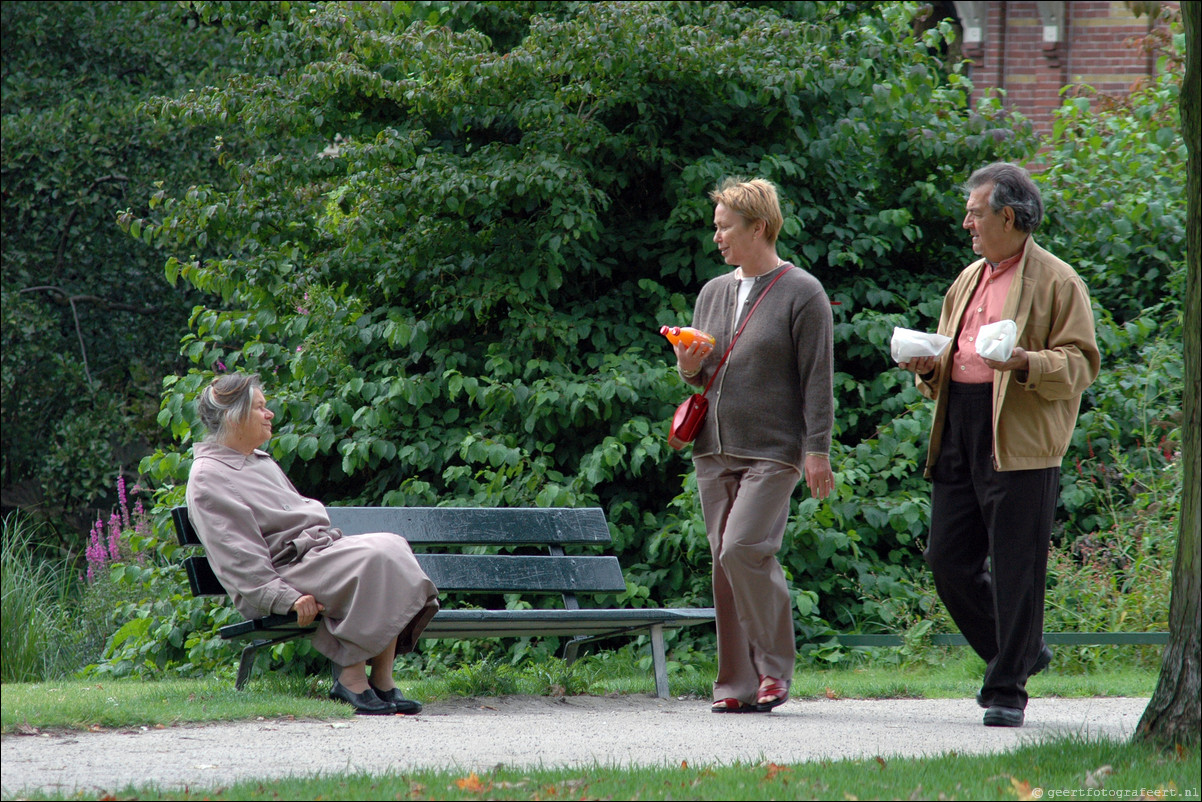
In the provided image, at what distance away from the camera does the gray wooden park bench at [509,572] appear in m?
5.39

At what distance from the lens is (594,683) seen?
6098mm

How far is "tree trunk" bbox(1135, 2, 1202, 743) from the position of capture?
3.74m

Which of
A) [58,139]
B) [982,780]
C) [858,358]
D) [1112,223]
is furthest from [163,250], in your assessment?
[982,780]

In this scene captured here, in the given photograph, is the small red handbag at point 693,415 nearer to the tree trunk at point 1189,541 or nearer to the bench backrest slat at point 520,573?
the bench backrest slat at point 520,573

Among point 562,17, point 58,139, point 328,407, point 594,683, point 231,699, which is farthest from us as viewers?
point 58,139

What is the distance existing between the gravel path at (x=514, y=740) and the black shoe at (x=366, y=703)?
0.07 m

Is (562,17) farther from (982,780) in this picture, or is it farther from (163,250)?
(163,250)

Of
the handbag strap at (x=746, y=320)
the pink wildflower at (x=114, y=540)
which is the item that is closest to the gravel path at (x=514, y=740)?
the handbag strap at (x=746, y=320)

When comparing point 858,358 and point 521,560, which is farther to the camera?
point 858,358

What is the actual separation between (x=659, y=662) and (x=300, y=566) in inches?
69.0

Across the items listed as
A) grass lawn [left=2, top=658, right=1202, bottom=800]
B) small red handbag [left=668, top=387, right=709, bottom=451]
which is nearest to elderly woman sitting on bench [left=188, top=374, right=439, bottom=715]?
grass lawn [left=2, top=658, right=1202, bottom=800]

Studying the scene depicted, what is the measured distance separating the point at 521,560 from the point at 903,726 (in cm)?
203

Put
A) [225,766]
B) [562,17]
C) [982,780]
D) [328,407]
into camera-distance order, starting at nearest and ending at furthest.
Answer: [982,780] < [225,766] < [328,407] < [562,17]

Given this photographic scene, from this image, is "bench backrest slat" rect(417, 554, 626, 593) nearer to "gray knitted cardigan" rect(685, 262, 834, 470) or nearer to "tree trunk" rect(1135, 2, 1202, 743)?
"gray knitted cardigan" rect(685, 262, 834, 470)
